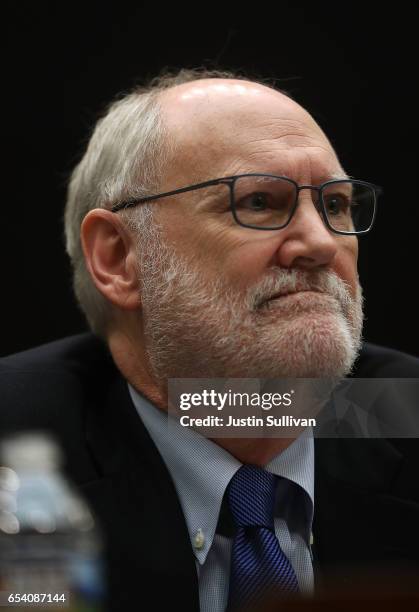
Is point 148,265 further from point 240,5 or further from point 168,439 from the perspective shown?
point 240,5

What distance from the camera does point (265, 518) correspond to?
109 cm

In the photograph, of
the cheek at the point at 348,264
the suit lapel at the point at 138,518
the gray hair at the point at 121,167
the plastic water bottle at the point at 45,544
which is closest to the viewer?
the plastic water bottle at the point at 45,544

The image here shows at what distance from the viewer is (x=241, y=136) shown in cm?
117

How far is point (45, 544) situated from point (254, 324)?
40 centimetres

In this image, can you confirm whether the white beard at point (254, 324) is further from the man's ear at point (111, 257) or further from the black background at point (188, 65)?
the black background at point (188, 65)

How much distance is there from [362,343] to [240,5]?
2.36ft

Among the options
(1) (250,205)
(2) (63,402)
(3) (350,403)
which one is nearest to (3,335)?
(2) (63,402)

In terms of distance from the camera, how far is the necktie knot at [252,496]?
109 centimetres

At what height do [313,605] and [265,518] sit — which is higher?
[313,605]

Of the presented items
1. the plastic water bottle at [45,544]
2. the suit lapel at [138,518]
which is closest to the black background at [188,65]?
the suit lapel at [138,518]

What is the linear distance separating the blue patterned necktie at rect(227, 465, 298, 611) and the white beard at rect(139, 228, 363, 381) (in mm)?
167

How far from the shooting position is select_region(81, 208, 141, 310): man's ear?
1280mm

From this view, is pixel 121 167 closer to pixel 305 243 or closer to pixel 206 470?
pixel 305 243

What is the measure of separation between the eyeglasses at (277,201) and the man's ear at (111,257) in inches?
6.1
